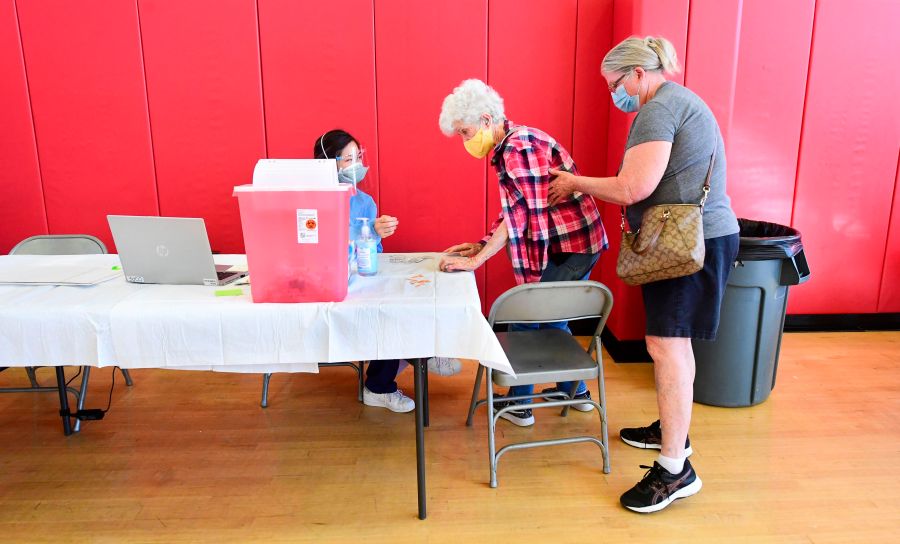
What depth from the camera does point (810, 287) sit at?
387 cm

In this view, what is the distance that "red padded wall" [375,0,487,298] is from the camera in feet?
11.3

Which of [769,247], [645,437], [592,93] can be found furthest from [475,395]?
[592,93]

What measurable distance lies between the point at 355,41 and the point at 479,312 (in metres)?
2.38

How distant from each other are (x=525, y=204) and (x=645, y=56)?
2.24 ft

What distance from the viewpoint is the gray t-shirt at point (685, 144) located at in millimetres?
1839

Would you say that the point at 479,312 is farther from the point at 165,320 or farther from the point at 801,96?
the point at 801,96

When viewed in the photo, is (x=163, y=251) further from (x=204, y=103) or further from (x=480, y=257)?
(x=204, y=103)

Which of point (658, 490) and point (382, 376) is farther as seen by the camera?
point (382, 376)

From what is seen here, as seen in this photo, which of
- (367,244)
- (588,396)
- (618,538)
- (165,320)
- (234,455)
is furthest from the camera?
(588,396)

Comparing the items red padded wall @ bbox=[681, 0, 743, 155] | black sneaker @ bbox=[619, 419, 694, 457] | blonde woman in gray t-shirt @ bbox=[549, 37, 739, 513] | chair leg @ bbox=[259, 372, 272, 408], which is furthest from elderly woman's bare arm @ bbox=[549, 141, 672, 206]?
chair leg @ bbox=[259, 372, 272, 408]

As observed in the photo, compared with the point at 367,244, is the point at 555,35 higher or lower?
higher

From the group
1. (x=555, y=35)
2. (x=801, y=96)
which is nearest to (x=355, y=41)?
(x=555, y=35)

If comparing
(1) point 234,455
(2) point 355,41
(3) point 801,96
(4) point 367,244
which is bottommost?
(1) point 234,455

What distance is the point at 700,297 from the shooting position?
6.40 feet
